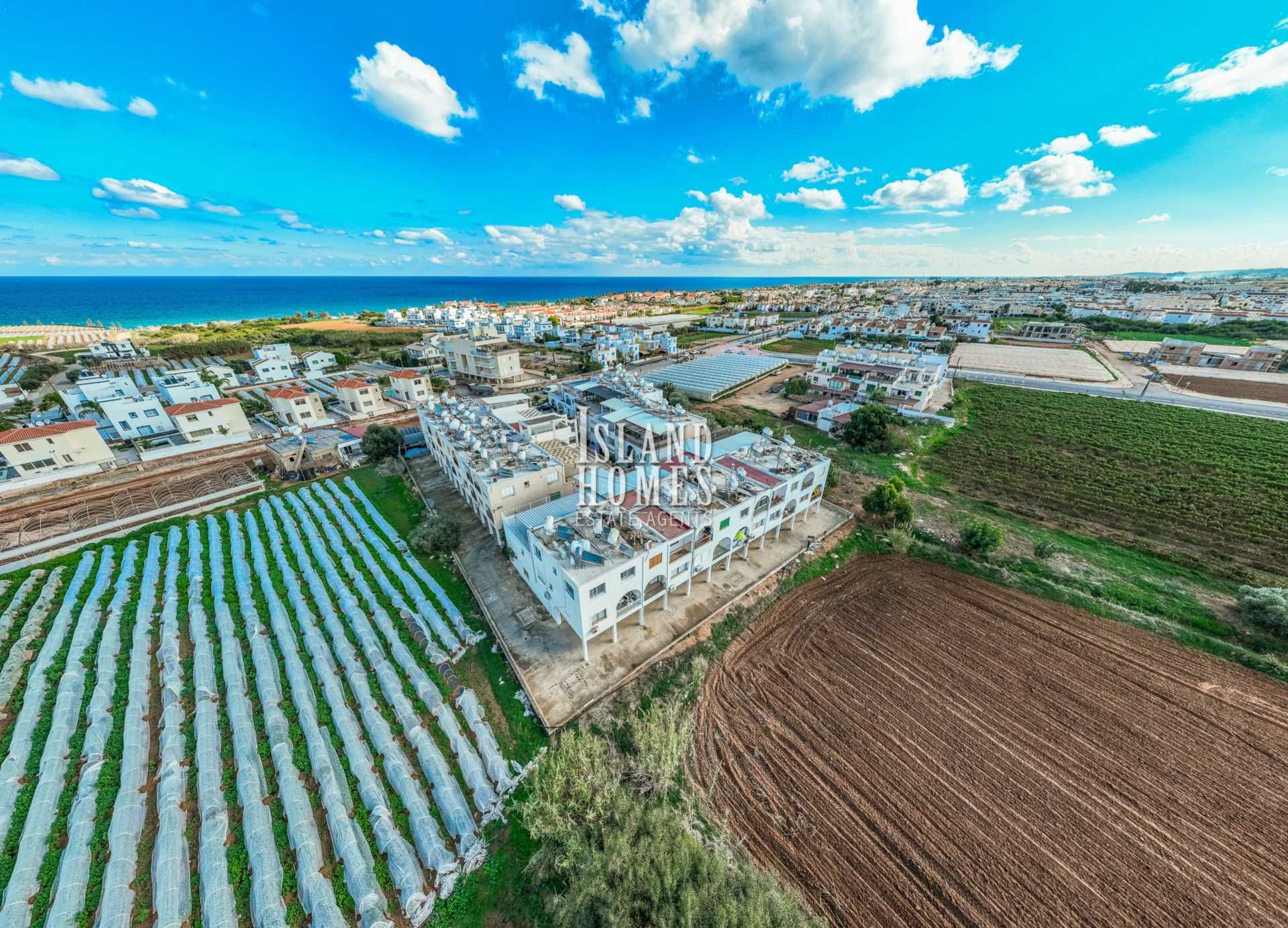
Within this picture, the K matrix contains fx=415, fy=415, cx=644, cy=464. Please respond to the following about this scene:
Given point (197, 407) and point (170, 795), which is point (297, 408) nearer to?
point (197, 407)

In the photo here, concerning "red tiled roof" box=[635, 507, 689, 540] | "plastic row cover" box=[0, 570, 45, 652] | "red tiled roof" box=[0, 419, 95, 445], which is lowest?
"plastic row cover" box=[0, 570, 45, 652]

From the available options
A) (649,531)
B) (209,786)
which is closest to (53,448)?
(209,786)

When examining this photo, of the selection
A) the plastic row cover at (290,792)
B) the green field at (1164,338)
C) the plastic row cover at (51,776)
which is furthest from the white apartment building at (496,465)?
the green field at (1164,338)

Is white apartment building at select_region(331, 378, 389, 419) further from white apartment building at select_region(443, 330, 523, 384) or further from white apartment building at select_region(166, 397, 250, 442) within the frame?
white apartment building at select_region(443, 330, 523, 384)

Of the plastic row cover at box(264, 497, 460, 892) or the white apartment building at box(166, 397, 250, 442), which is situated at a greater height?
the white apartment building at box(166, 397, 250, 442)

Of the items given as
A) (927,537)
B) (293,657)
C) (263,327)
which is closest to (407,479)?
(293,657)

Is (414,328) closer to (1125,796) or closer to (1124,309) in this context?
(1125,796)

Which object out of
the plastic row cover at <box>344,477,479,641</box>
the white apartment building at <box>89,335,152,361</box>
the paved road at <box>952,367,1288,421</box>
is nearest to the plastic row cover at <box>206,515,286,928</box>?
the plastic row cover at <box>344,477,479,641</box>
